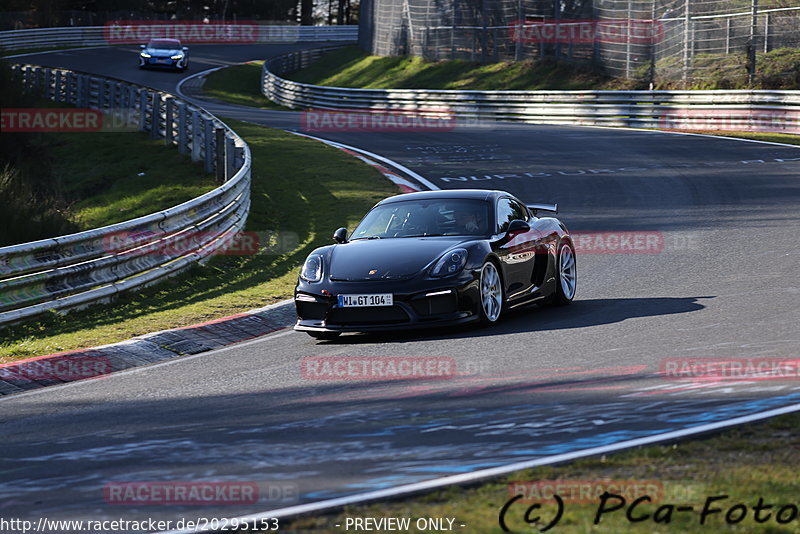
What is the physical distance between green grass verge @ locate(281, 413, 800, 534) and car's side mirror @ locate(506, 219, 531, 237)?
18.1ft

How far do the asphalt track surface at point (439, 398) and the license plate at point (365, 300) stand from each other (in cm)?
35

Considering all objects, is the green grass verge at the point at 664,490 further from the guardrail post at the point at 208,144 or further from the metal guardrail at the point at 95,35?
the metal guardrail at the point at 95,35

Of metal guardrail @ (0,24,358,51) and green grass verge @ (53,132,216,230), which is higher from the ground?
metal guardrail @ (0,24,358,51)

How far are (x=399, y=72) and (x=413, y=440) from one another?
46841 mm

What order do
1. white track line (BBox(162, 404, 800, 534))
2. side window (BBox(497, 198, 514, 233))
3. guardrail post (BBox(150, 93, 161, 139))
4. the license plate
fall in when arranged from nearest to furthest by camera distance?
white track line (BBox(162, 404, 800, 534))
the license plate
side window (BBox(497, 198, 514, 233))
guardrail post (BBox(150, 93, 161, 139))

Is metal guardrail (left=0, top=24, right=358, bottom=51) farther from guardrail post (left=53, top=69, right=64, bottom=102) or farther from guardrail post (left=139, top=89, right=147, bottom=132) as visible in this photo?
guardrail post (left=139, top=89, right=147, bottom=132)

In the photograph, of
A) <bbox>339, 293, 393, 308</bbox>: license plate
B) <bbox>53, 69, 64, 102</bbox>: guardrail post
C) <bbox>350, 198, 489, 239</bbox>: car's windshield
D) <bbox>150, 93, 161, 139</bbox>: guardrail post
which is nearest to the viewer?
<bbox>339, 293, 393, 308</bbox>: license plate

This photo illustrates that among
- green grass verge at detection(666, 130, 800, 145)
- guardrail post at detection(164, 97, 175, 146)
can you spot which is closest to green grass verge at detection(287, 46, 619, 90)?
green grass verge at detection(666, 130, 800, 145)

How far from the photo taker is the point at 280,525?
4.71 metres

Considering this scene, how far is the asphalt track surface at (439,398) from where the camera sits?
5.71m

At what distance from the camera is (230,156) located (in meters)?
21.0

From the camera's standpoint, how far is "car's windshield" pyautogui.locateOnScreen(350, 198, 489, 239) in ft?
37.3

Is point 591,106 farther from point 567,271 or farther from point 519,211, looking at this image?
point 567,271

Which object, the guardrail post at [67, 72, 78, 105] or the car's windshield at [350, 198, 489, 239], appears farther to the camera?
the guardrail post at [67, 72, 78, 105]
